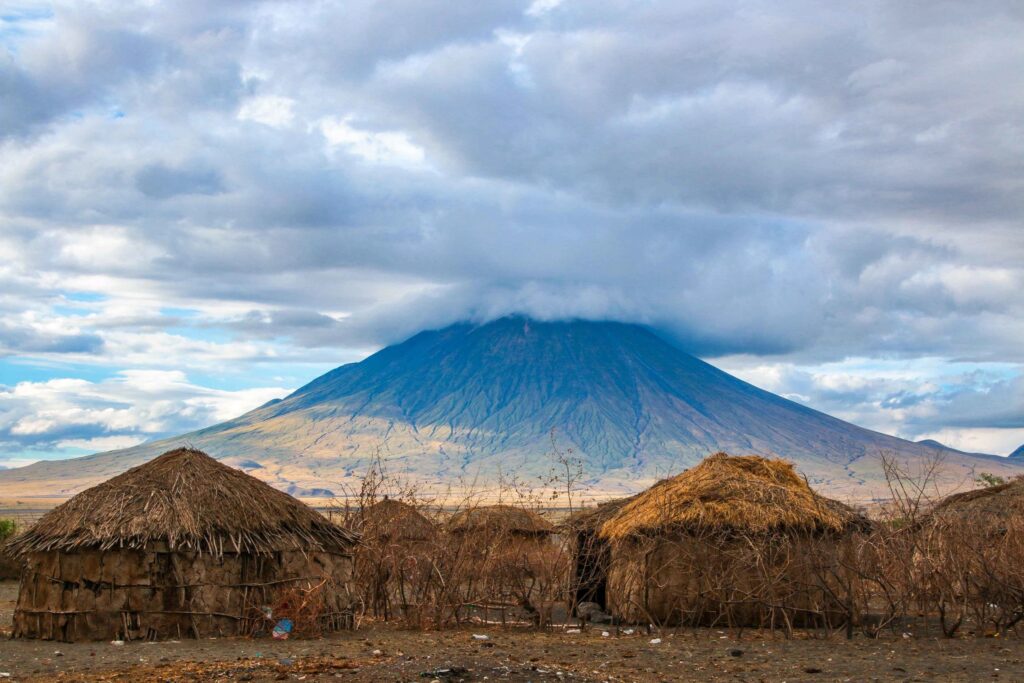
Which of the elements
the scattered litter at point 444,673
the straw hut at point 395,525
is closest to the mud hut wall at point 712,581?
the straw hut at point 395,525

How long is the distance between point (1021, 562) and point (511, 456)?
519 ft

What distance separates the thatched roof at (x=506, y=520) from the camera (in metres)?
23.1

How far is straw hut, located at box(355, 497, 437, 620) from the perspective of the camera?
791 inches

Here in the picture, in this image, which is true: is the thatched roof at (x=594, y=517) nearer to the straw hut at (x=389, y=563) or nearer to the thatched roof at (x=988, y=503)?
the straw hut at (x=389, y=563)

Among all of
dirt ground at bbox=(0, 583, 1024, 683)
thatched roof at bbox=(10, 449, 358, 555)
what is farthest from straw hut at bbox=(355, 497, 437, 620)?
dirt ground at bbox=(0, 583, 1024, 683)

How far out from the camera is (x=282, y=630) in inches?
691

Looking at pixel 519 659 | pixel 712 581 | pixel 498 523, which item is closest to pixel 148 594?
pixel 519 659

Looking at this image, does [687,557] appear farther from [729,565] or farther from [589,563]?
[589,563]

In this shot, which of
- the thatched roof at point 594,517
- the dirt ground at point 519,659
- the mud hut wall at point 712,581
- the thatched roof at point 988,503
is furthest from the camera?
the thatched roof at point 594,517

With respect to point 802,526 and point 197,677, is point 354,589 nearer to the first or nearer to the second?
point 197,677

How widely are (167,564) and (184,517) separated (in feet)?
2.36

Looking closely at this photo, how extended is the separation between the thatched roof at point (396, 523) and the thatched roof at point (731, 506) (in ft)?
11.5

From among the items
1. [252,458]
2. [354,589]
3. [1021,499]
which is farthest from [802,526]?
[252,458]

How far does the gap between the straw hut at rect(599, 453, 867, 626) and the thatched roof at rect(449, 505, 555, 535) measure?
2.31m
